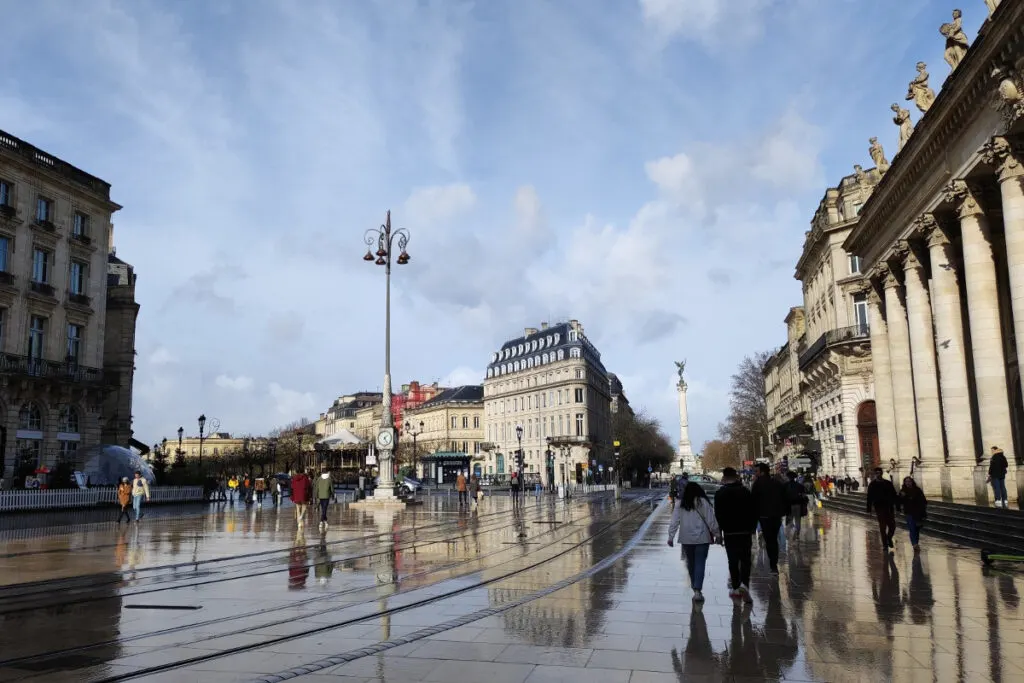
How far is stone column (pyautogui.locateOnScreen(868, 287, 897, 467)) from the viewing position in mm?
30047

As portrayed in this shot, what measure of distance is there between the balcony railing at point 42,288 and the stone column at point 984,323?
144ft

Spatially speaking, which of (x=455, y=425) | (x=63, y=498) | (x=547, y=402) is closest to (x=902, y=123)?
(x=63, y=498)

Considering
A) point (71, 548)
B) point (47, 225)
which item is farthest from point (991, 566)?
point (47, 225)

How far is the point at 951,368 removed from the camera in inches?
893

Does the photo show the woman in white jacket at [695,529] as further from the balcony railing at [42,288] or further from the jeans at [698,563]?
the balcony railing at [42,288]

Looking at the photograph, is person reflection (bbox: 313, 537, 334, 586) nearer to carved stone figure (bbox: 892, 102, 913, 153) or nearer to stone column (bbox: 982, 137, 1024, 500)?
stone column (bbox: 982, 137, 1024, 500)

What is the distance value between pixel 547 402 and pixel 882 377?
72638 mm

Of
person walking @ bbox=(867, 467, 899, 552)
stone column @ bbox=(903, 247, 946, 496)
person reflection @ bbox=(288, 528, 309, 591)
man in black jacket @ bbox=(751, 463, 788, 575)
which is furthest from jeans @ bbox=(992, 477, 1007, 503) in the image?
person reflection @ bbox=(288, 528, 309, 591)

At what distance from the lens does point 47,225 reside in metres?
41.4

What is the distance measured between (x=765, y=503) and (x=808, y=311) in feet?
149

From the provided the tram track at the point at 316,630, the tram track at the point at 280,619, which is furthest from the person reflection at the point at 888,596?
the tram track at the point at 280,619

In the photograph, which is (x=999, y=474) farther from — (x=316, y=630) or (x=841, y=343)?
(x=841, y=343)

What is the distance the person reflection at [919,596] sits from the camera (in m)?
8.21

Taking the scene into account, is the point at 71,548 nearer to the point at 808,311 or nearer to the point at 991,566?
the point at 991,566
